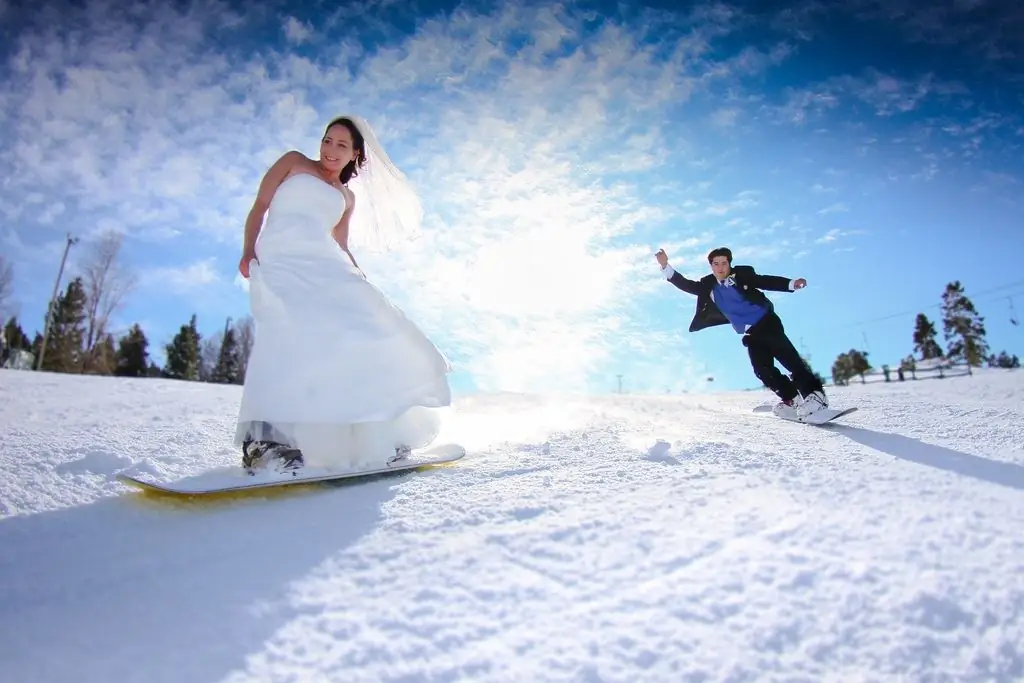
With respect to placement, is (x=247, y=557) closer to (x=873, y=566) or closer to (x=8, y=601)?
(x=8, y=601)

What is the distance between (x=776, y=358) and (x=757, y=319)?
364 millimetres

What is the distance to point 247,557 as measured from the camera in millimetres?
1521

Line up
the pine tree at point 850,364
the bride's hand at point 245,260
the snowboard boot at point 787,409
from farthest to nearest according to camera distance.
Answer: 1. the pine tree at point 850,364
2. the snowboard boot at point 787,409
3. the bride's hand at point 245,260

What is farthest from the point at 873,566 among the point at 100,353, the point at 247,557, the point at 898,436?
the point at 100,353

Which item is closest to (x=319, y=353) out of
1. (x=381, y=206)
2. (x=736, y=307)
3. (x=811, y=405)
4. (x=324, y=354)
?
(x=324, y=354)

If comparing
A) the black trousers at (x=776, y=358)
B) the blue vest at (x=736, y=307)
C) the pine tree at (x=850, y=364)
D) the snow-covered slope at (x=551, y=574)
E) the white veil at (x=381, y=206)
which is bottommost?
the snow-covered slope at (x=551, y=574)

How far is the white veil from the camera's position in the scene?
3594mm

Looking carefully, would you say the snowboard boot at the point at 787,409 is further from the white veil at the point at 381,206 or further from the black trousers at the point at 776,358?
the white veil at the point at 381,206

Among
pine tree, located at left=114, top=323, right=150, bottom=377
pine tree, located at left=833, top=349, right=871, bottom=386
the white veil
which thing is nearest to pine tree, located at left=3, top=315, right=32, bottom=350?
pine tree, located at left=114, top=323, right=150, bottom=377

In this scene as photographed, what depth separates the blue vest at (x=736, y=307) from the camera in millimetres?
4582

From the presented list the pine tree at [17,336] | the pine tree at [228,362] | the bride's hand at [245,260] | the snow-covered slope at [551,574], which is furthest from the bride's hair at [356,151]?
the pine tree at [17,336]

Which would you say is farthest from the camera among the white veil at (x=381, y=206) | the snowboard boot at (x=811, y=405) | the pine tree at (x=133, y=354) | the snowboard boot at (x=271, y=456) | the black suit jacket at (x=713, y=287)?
the pine tree at (x=133, y=354)

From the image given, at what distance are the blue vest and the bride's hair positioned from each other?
3.19 metres

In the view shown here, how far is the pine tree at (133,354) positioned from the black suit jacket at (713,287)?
162 feet
